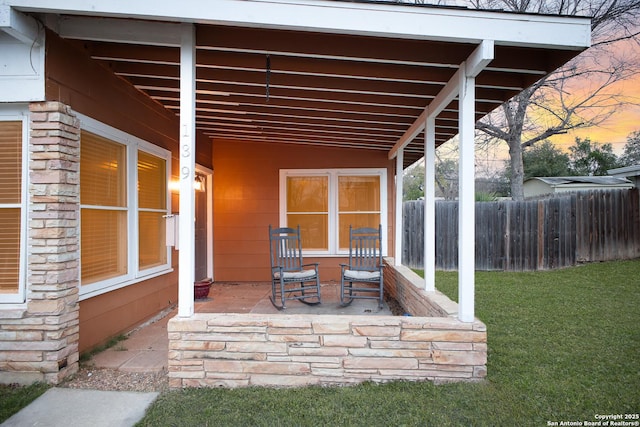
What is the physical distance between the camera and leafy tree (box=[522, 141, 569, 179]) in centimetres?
1831

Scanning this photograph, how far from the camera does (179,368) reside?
102 inches

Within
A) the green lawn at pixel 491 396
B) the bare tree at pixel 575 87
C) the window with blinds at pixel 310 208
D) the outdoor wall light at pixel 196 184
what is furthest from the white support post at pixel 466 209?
the bare tree at pixel 575 87

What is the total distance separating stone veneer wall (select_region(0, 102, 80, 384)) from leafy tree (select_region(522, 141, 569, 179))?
768 inches

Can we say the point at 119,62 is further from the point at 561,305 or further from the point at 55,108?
the point at 561,305

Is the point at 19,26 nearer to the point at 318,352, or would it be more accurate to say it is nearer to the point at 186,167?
the point at 186,167

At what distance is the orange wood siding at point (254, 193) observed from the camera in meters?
6.38

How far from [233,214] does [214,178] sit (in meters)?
0.66

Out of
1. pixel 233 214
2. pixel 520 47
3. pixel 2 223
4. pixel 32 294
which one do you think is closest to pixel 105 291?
pixel 32 294

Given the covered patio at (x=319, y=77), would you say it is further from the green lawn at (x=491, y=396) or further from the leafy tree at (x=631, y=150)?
the leafy tree at (x=631, y=150)

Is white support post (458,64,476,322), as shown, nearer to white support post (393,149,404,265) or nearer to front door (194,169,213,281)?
white support post (393,149,404,265)

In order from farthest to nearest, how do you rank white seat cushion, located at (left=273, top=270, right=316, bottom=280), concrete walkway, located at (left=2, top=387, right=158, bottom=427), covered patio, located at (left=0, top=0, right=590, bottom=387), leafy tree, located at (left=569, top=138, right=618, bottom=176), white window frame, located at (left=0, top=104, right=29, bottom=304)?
leafy tree, located at (left=569, top=138, right=618, bottom=176) < white seat cushion, located at (left=273, top=270, right=316, bottom=280) < white window frame, located at (left=0, top=104, right=29, bottom=304) < covered patio, located at (left=0, top=0, right=590, bottom=387) < concrete walkway, located at (left=2, top=387, right=158, bottom=427)

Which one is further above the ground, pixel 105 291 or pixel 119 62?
pixel 119 62

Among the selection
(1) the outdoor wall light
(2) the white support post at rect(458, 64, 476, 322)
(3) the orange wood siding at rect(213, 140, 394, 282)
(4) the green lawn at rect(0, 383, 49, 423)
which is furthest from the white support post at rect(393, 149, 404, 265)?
(4) the green lawn at rect(0, 383, 49, 423)

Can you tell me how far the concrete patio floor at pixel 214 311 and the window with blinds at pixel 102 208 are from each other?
63 centimetres
